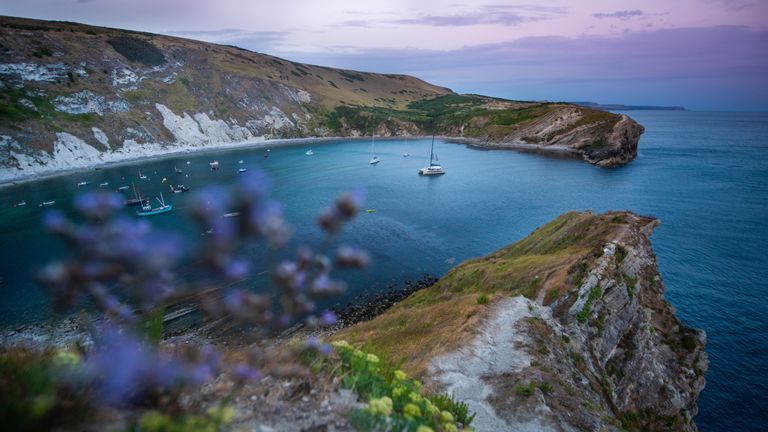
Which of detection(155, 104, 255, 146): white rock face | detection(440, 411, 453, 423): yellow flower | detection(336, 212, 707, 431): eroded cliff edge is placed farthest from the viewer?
detection(155, 104, 255, 146): white rock face

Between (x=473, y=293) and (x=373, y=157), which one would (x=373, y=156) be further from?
(x=473, y=293)

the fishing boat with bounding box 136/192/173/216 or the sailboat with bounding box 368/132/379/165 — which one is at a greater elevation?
the sailboat with bounding box 368/132/379/165

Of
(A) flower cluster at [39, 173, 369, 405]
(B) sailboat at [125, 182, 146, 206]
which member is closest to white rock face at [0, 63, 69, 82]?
(B) sailboat at [125, 182, 146, 206]

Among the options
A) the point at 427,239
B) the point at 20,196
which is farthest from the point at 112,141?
the point at 427,239

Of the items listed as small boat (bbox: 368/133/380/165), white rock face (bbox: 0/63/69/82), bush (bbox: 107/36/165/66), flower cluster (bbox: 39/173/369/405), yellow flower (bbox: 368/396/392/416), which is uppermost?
bush (bbox: 107/36/165/66)

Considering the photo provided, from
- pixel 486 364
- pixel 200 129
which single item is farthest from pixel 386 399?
pixel 200 129

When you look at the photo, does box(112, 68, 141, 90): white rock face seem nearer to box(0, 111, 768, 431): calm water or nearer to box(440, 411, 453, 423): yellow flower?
box(0, 111, 768, 431): calm water

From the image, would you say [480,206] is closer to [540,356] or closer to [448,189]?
[448,189]

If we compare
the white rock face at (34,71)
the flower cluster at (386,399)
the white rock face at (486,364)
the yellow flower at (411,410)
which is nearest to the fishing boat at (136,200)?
the white rock face at (486,364)

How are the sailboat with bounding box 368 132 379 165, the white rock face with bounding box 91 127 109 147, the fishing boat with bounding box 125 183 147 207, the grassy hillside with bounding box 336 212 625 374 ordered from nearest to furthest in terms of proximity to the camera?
the grassy hillside with bounding box 336 212 625 374 < the fishing boat with bounding box 125 183 147 207 < the white rock face with bounding box 91 127 109 147 < the sailboat with bounding box 368 132 379 165
